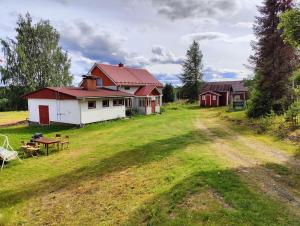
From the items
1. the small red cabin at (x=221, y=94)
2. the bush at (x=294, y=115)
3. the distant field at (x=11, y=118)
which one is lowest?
the distant field at (x=11, y=118)

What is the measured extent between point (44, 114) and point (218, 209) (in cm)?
2365

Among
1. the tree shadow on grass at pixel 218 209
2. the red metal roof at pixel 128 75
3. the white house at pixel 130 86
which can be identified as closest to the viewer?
the tree shadow on grass at pixel 218 209

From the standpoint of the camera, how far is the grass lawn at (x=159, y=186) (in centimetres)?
646

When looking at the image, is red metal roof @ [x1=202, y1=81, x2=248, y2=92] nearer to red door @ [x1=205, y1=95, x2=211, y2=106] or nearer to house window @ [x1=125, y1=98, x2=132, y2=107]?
red door @ [x1=205, y1=95, x2=211, y2=106]

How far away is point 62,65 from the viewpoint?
48.5m

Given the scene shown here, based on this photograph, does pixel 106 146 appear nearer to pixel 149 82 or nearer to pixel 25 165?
pixel 25 165

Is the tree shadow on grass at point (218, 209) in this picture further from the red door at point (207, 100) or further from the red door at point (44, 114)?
the red door at point (207, 100)

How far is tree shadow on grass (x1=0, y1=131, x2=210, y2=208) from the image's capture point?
9070 mm

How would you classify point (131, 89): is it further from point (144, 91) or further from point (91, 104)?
point (91, 104)

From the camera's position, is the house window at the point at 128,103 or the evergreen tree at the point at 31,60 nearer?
the house window at the point at 128,103

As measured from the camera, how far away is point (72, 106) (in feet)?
79.6

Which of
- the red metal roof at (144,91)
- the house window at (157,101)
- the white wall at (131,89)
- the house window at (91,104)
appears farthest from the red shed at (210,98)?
the house window at (91,104)

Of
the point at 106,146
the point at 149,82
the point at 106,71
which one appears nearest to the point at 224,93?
the point at 149,82

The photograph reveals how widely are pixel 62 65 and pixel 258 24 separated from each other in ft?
114
